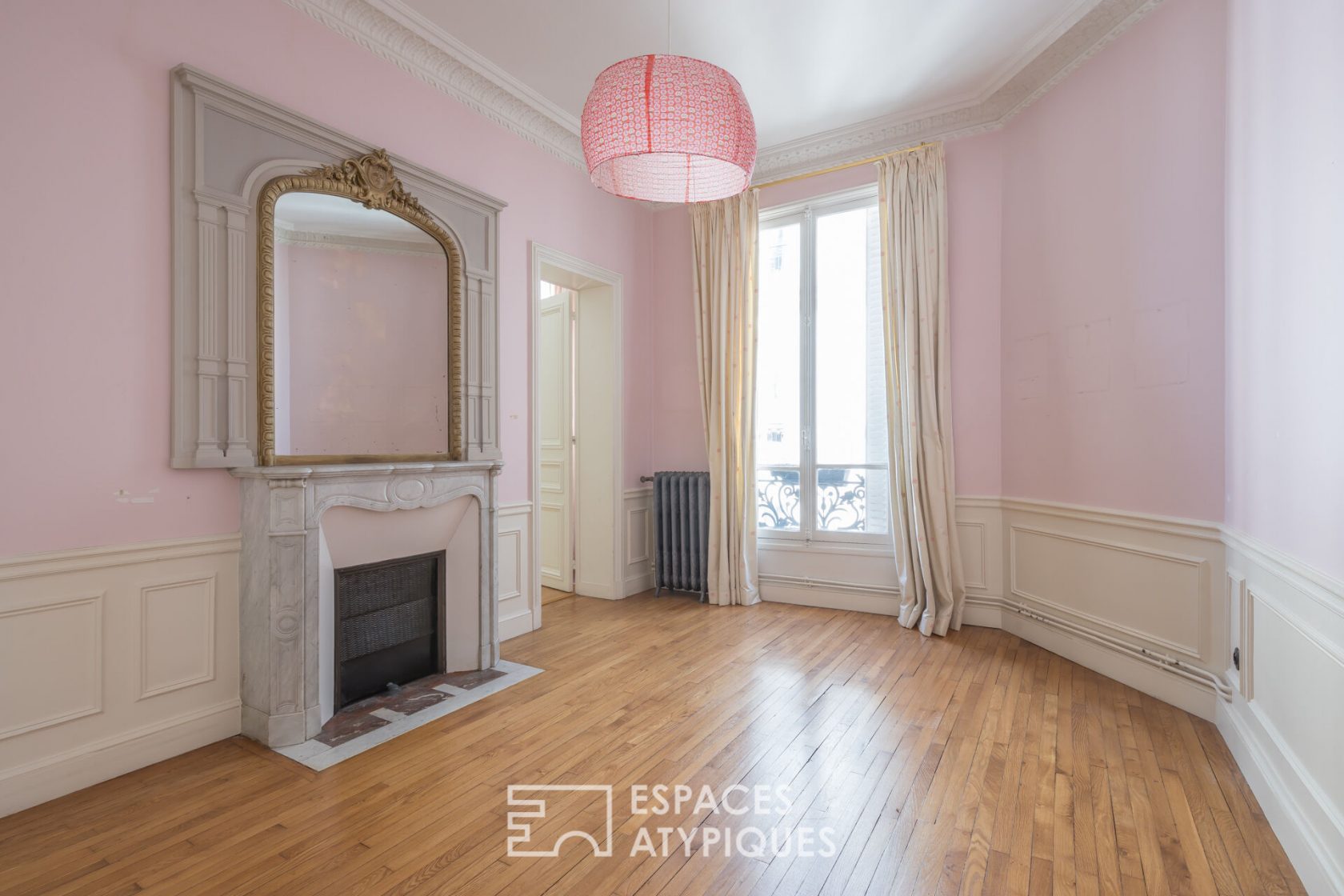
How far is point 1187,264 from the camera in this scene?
9.56ft

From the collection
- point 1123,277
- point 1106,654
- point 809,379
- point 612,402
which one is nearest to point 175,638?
point 612,402

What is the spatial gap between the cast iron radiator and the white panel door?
744 mm

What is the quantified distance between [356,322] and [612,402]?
2.20 m

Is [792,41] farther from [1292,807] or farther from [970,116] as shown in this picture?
[1292,807]

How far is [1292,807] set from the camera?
75.0 inches

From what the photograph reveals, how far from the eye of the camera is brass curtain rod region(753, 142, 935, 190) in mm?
4336

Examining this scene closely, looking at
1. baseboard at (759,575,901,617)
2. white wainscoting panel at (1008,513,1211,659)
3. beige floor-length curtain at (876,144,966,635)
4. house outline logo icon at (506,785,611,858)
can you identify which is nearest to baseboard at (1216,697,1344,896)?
white wainscoting panel at (1008,513,1211,659)

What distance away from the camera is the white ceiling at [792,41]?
3219 millimetres

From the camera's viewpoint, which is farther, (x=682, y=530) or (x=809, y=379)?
(x=682, y=530)

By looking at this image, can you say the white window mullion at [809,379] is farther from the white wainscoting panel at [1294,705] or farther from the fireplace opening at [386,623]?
the fireplace opening at [386,623]

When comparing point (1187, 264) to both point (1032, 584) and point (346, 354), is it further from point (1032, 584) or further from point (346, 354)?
point (346, 354)

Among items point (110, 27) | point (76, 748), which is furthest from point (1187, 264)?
point (76, 748)

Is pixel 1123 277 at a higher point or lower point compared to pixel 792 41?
lower

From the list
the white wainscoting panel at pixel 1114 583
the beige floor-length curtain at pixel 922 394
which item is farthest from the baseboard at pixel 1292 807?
the beige floor-length curtain at pixel 922 394
